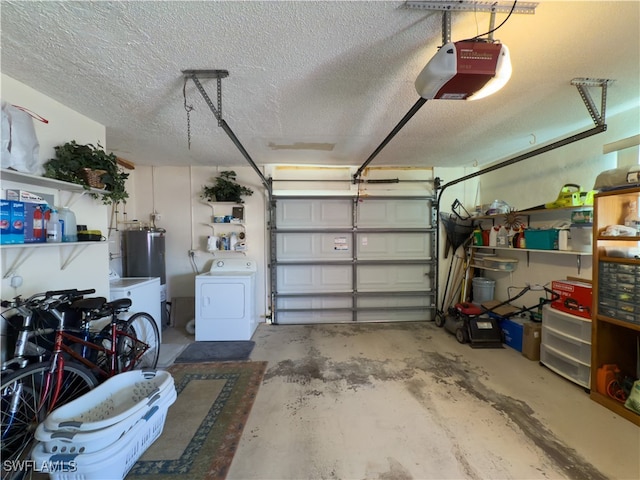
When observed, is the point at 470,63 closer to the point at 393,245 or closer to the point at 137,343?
the point at 393,245

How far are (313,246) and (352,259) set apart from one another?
66 cm

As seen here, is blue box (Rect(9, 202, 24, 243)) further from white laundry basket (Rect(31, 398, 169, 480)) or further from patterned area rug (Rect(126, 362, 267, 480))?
patterned area rug (Rect(126, 362, 267, 480))

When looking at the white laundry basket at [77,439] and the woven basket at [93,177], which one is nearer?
the white laundry basket at [77,439]

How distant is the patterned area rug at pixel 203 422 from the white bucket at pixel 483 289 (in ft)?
10.2

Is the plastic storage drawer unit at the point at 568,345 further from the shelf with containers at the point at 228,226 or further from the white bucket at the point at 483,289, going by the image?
the shelf with containers at the point at 228,226

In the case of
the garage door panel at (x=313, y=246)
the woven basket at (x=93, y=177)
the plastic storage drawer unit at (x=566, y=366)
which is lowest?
the plastic storage drawer unit at (x=566, y=366)

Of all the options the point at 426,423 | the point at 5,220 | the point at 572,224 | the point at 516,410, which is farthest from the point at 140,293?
the point at 572,224

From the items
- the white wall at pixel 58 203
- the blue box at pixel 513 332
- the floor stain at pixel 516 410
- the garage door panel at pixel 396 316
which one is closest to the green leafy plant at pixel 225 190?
the white wall at pixel 58 203

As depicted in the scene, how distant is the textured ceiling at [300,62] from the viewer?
A: 1186mm

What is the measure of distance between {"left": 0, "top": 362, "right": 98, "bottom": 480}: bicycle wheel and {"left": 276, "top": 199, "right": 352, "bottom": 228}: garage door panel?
A: 9.07 ft

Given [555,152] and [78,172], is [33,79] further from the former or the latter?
[555,152]

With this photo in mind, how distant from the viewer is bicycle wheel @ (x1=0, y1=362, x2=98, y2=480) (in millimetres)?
1295

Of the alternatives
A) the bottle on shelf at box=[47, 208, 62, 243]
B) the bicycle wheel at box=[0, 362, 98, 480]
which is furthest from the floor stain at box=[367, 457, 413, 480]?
the bottle on shelf at box=[47, 208, 62, 243]

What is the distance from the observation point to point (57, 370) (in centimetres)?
147
